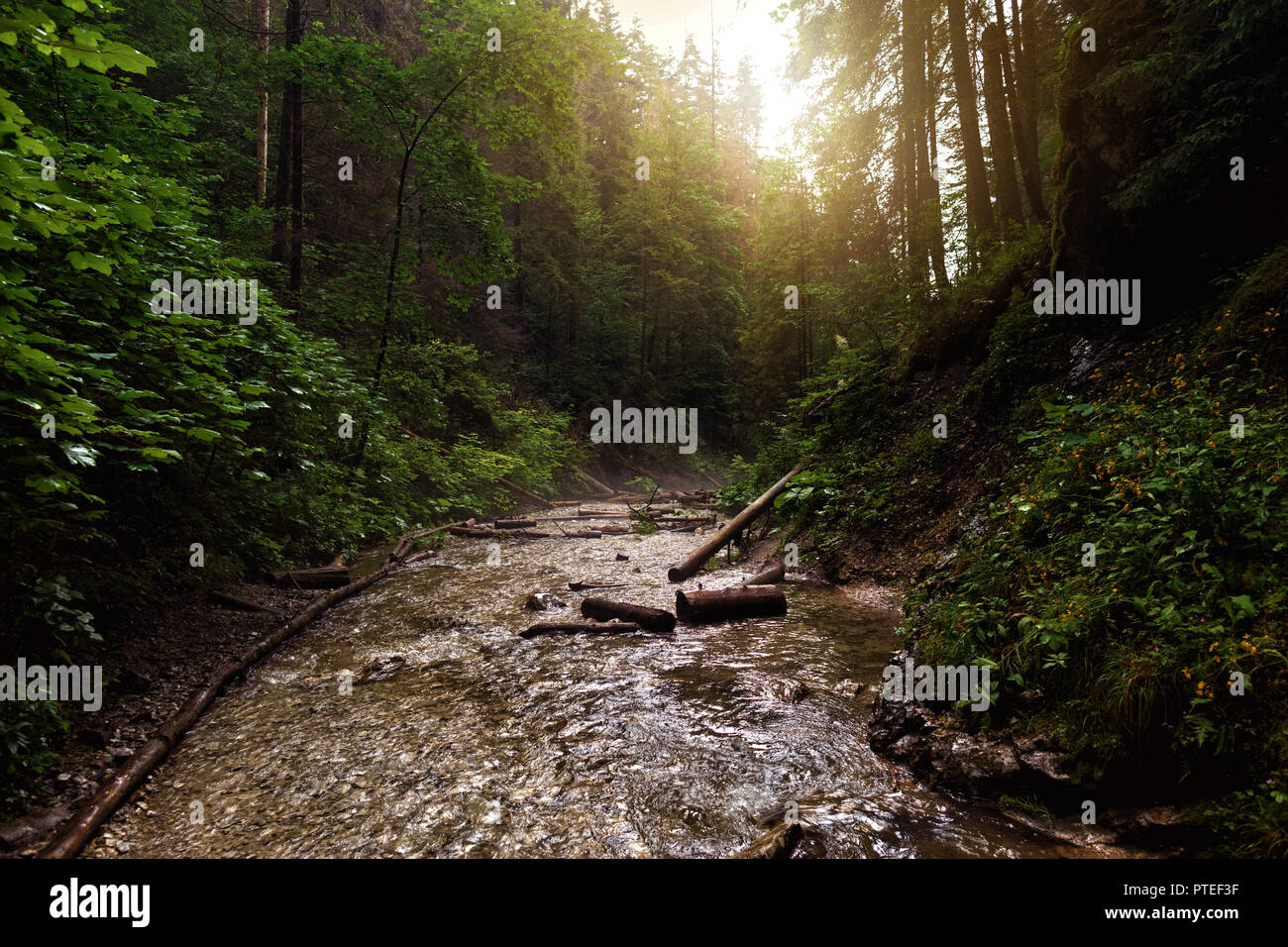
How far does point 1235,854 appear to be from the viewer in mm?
2330

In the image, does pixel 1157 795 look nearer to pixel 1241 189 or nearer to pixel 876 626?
pixel 876 626

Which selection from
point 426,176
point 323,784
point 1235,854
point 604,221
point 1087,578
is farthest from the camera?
point 604,221

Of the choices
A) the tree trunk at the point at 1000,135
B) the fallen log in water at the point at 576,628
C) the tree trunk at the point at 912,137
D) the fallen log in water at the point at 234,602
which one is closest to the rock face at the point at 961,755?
the fallen log in water at the point at 576,628

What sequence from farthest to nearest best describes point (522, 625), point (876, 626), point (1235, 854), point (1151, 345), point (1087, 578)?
point (522, 625) < point (876, 626) < point (1151, 345) < point (1087, 578) < point (1235, 854)

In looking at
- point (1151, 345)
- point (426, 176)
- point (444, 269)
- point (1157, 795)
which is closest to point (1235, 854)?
point (1157, 795)

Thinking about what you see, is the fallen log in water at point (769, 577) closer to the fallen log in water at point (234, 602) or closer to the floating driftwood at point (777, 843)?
the floating driftwood at point (777, 843)

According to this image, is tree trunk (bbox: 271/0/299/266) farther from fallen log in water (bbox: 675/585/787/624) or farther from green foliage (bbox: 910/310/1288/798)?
green foliage (bbox: 910/310/1288/798)

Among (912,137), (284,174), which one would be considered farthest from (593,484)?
(912,137)

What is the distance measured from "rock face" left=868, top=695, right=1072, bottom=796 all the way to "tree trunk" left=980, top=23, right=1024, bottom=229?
37.4 feet

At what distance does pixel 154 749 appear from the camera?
3.68 m

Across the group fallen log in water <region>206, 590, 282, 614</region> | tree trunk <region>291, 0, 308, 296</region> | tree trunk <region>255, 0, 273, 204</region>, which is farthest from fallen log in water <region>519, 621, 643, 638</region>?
tree trunk <region>255, 0, 273, 204</region>

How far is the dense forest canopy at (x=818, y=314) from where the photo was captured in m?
3.31

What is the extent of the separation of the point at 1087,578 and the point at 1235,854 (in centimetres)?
181

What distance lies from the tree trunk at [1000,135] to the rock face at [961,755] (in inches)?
448
